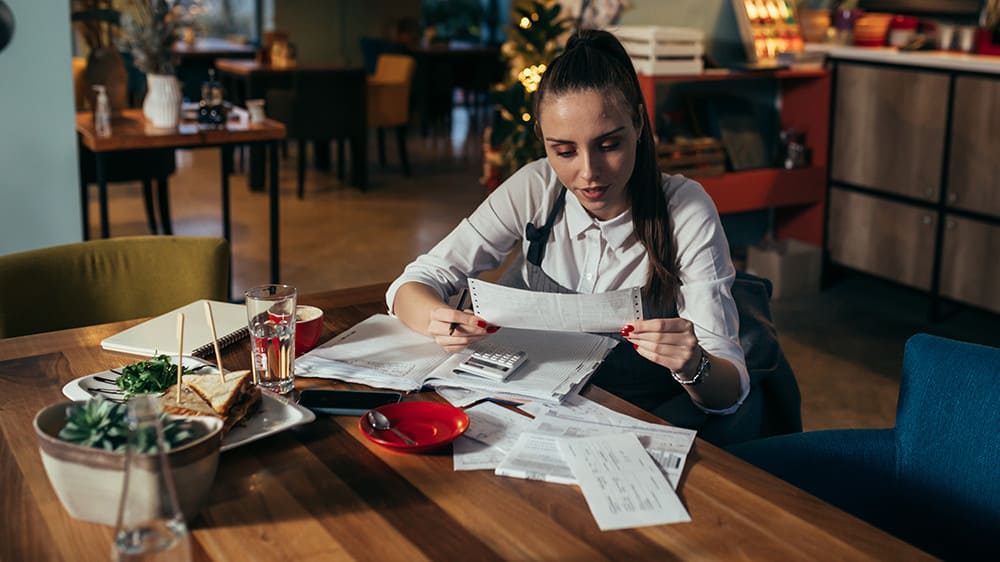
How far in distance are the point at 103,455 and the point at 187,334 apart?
2.34ft

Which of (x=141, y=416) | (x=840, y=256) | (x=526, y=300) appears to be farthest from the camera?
(x=840, y=256)

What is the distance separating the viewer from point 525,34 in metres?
4.16

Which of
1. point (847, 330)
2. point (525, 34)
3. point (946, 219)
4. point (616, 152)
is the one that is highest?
point (525, 34)

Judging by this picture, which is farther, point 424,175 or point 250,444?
point 424,175

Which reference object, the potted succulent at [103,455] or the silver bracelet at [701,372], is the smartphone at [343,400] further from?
the silver bracelet at [701,372]

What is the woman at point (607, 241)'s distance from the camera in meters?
1.77

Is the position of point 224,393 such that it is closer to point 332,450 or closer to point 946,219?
point 332,450

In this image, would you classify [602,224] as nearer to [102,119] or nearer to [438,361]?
[438,361]

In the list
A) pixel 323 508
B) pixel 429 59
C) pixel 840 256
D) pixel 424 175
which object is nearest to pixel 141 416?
pixel 323 508

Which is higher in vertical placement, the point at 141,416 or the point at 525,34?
the point at 525,34

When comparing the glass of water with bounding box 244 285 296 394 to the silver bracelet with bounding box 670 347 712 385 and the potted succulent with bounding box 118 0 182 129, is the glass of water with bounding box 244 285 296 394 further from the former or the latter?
the potted succulent with bounding box 118 0 182 129

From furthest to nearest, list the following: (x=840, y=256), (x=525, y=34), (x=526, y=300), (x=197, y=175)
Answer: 1. (x=197, y=175)
2. (x=840, y=256)
3. (x=525, y=34)
4. (x=526, y=300)

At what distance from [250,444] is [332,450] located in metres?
0.11

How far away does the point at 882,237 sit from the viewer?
4625 millimetres
